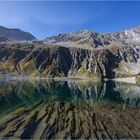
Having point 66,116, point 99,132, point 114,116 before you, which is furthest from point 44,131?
point 114,116

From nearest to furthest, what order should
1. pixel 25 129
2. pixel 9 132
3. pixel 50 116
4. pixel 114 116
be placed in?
pixel 9 132 < pixel 25 129 < pixel 50 116 < pixel 114 116

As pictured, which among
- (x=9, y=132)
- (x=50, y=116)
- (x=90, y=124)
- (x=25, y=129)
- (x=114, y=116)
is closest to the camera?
(x=9, y=132)

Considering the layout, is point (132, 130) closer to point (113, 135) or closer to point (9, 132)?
point (113, 135)

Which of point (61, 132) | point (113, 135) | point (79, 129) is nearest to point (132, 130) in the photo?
point (113, 135)

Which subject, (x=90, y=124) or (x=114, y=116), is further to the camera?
(x=114, y=116)

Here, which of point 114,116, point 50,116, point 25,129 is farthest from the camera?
point 114,116

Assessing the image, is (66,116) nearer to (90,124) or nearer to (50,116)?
(50,116)

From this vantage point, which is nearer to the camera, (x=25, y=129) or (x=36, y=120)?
(x=25, y=129)

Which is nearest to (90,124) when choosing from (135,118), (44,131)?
(44,131)

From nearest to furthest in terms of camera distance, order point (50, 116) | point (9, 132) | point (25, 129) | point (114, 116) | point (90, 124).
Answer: point (9, 132)
point (25, 129)
point (90, 124)
point (50, 116)
point (114, 116)
